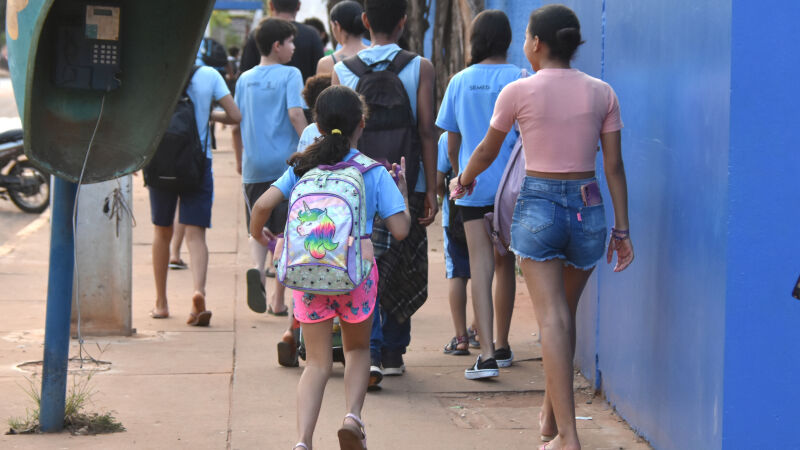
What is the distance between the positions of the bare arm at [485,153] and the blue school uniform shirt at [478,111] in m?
0.91

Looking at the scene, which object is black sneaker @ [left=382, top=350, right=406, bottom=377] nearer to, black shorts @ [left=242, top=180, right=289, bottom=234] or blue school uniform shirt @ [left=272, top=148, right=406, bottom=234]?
black shorts @ [left=242, top=180, right=289, bottom=234]

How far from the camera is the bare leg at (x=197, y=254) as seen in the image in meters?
6.98

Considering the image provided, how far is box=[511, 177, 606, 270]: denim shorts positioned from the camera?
4.18 meters

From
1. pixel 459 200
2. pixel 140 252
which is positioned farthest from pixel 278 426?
pixel 140 252

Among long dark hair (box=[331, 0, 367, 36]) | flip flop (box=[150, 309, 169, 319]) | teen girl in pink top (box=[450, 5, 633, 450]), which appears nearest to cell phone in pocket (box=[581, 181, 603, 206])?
teen girl in pink top (box=[450, 5, 633, 450])

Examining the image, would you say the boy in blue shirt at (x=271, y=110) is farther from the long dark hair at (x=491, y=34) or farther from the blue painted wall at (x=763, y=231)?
the blue painted wall at (x=763, y=231)

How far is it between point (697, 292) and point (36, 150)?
110 inches

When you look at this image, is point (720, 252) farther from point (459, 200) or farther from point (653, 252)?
point (459, 200)

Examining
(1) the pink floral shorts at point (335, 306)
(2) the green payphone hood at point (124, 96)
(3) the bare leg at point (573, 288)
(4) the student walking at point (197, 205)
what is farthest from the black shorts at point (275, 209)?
(3) the bare leg at point (573, 288)

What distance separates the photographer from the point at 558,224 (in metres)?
4.18

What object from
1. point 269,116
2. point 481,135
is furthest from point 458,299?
point 269,116

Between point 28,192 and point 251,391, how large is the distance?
341 inches

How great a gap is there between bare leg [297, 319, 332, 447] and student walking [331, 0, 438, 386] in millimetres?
1193

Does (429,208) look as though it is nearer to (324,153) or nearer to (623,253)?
(324,153)
